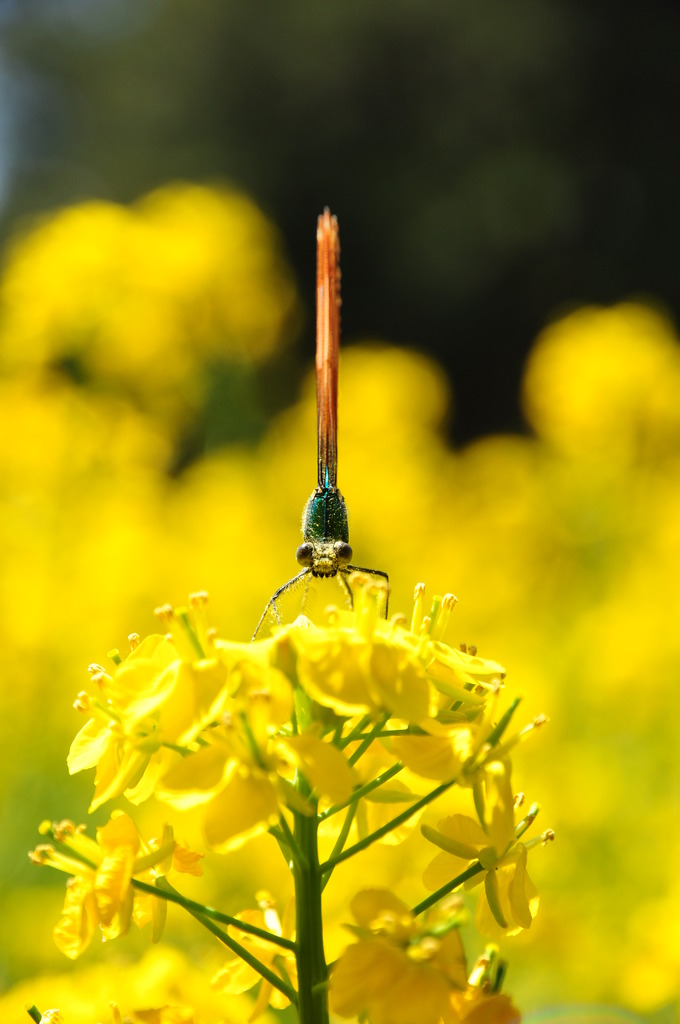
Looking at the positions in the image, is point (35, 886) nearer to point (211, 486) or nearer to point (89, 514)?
point (89, 514)

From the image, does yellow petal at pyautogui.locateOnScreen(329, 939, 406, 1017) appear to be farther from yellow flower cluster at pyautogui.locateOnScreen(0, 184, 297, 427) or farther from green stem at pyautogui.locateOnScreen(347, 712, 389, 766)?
yellow flower cluster at pyautogui.locateOnScreen(0, 184, 297, 427)

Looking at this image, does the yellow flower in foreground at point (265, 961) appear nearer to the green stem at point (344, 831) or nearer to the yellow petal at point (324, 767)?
the green stem at point (344, 831)

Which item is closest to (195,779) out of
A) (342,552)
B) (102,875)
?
(102,875)

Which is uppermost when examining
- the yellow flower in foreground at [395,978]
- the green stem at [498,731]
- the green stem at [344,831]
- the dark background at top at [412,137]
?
the dark background at top at [412,137]

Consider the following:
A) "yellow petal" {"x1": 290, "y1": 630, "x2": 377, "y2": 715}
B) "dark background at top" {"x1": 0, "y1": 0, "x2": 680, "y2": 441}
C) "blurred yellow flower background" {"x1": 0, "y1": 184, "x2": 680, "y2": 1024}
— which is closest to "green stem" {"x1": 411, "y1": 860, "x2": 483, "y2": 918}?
"yellow petal" {"x1": 290, "y1": 630, "x2": 377, "y2": 715}

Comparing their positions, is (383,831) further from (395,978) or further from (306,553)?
(306,553)

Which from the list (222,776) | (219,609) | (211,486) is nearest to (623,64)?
(211,486)

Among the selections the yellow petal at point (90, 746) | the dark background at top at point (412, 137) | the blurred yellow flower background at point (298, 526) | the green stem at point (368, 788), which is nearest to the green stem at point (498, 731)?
the green stem at point (368, 788)
